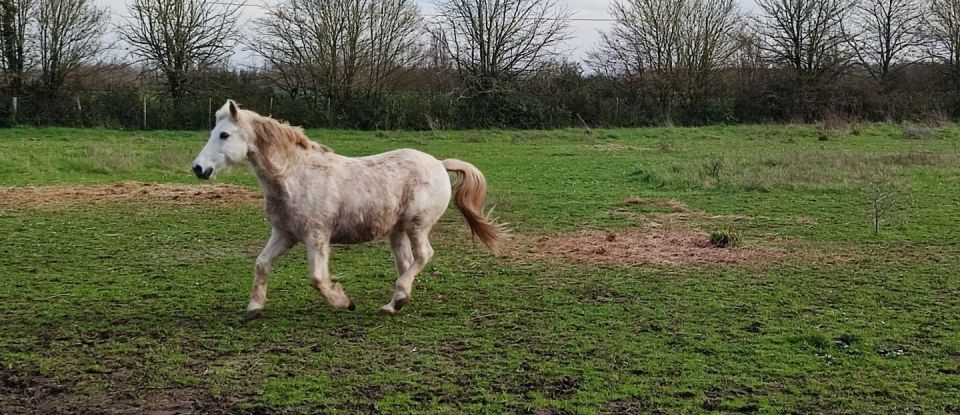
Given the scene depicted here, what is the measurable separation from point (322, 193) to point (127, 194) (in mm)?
8255

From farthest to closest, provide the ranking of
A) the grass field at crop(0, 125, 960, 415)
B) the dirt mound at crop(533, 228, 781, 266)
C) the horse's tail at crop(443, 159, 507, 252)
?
the dirt mound at crop(533, 228, 781, 266)
the horse's tail at crop(443, 159, 507, 252)
the grass field at crop(0, 125, 960, 415)

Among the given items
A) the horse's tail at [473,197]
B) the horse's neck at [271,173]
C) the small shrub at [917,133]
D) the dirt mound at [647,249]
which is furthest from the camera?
the small shrub at [917,133]

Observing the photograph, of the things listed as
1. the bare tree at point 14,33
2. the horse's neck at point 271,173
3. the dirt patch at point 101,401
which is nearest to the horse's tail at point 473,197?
the horse's neck at point 271,173

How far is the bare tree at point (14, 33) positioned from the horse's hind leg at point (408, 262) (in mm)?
28456

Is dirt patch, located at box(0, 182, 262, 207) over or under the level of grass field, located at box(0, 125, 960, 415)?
over

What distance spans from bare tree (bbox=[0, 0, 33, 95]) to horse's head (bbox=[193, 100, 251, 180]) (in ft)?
92.8

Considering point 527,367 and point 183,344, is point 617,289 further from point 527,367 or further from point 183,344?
point 183,344

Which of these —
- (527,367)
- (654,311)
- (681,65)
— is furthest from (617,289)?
(681,65)

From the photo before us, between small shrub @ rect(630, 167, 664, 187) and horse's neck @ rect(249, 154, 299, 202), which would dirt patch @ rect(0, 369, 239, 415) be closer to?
horse's neck @ rect(249, 154, 299, 202)

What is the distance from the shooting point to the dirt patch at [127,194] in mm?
12664

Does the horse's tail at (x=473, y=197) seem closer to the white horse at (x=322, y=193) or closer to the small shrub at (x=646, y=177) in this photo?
the white horse at (x=322, y=193)

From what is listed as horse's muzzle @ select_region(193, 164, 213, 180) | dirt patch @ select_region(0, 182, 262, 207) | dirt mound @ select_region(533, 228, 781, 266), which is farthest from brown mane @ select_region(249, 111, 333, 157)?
dirt patch @ select_region(0, 182, 262, 207)

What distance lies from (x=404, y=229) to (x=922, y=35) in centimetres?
3900

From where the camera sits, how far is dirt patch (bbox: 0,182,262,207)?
12664 millimetres
